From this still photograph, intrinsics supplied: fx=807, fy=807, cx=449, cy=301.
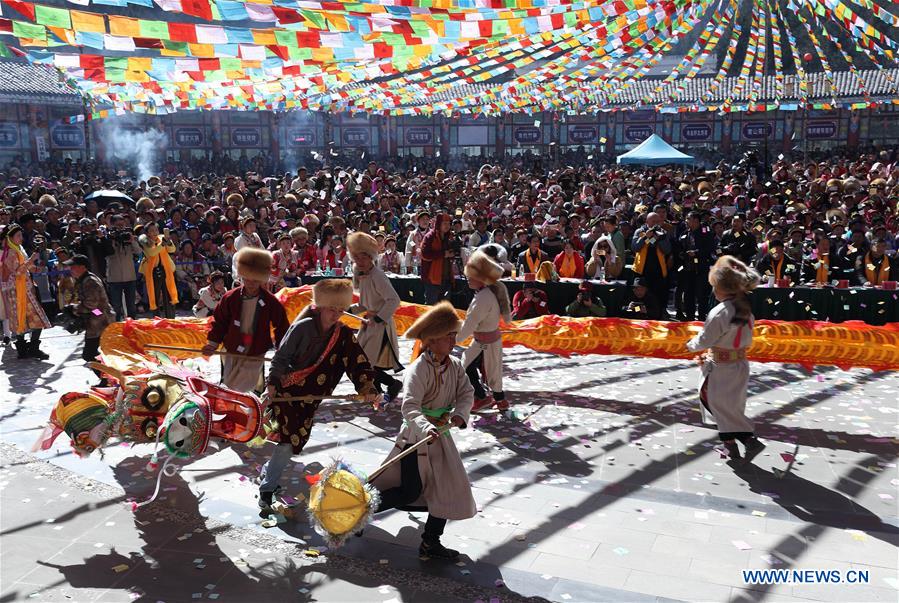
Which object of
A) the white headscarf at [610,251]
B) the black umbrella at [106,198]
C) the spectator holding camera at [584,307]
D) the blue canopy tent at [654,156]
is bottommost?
the spectator holding camera at [584,307]

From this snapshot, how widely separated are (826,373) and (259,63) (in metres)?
9.18

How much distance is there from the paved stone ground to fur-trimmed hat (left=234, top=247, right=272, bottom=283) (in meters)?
1.54

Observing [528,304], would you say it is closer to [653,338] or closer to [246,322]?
[653,338]

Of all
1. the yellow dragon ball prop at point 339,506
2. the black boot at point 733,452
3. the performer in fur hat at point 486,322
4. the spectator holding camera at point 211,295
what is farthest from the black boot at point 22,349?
the black boot at point 733,452

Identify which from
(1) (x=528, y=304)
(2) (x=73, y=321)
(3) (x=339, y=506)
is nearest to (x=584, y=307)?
(1) (x=528, y=304)

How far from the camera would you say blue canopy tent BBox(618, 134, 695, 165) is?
26.9 meters

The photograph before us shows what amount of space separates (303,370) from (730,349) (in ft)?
11.0

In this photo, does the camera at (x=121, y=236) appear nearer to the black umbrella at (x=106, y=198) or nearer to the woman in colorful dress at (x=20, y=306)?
the woman in colorful dress at (x=20, y=306)

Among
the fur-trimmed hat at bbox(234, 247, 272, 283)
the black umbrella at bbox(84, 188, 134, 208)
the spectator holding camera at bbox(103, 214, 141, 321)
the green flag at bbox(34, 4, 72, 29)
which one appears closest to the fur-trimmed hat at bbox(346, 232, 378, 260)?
the fur-trimmed hat at bbox(234, 247, 272, 283)

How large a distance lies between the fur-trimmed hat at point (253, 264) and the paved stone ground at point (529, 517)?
154 cm

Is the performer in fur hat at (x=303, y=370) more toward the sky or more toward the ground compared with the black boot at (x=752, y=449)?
more toward the sky

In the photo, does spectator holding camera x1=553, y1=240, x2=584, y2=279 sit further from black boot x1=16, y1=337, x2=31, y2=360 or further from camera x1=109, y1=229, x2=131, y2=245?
black boot x1=16, y1=337, x2=31, y2=360

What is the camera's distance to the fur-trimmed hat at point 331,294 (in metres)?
5.31

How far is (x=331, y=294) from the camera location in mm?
5309
